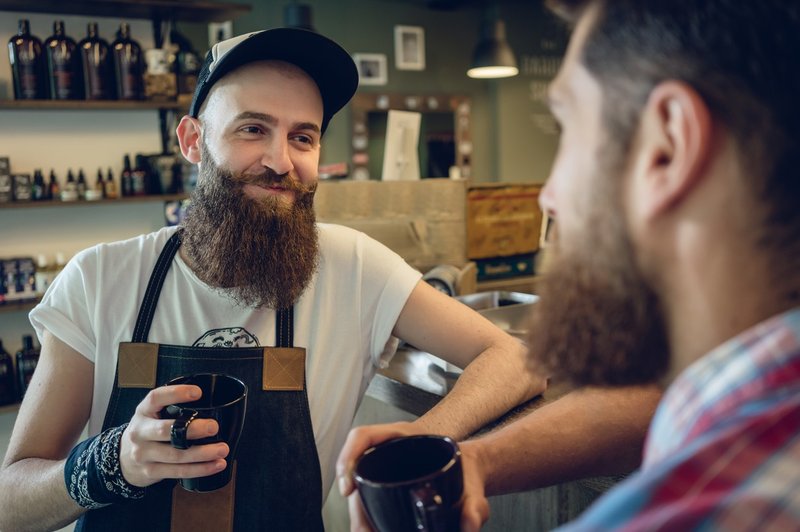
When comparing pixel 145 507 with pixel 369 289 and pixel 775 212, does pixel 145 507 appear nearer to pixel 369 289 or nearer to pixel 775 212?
pixel 369 289

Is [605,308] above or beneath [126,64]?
beneath

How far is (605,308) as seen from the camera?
2.15 ft

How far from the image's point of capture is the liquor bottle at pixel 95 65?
12.4 ft

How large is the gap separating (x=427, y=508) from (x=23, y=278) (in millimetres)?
3624

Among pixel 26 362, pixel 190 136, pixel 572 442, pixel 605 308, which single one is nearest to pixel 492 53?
pixel 26 362

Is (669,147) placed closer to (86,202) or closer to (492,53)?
(86,202)

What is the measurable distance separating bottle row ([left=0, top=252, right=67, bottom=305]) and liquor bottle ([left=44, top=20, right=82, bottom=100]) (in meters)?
0.85

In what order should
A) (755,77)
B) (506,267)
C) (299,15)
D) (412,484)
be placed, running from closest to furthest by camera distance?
(755,77) → (412,484) → (506,267) → (299,15)

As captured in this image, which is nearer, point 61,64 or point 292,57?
point 292,57

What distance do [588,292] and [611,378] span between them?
0.09 meters

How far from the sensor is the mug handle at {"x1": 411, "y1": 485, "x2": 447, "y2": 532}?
0.71m

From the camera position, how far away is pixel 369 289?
152 centimetres

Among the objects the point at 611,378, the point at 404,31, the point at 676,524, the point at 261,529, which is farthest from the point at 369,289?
the point at 404,31

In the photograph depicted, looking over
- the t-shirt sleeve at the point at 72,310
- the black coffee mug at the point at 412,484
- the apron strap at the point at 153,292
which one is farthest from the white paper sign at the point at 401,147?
the black coffee mug at the point at 412,484
